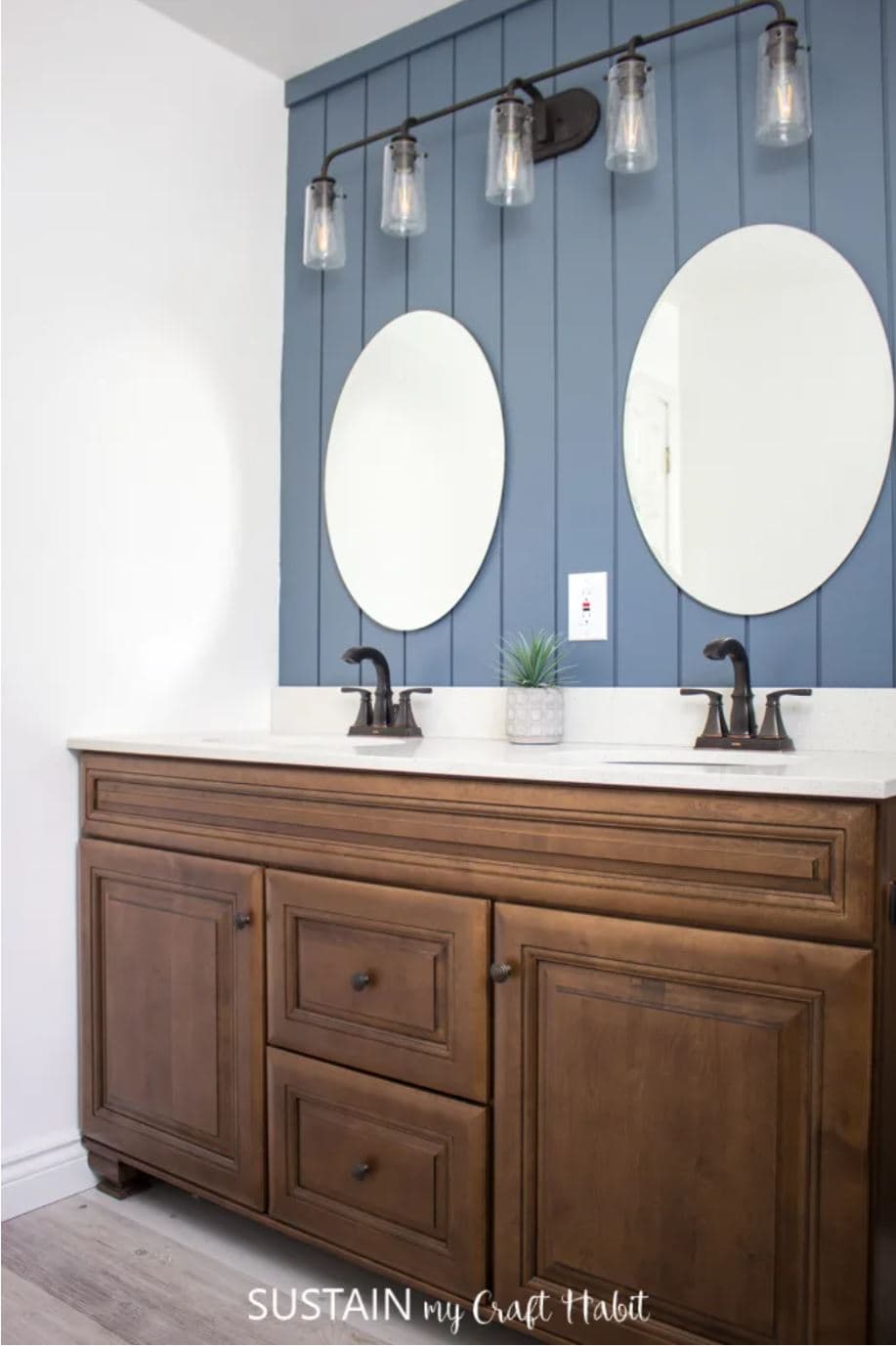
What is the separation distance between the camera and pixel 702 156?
6.45 ft

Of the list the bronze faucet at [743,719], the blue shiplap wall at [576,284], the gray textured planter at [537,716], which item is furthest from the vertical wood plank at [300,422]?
the bronze faucet at [743,719]

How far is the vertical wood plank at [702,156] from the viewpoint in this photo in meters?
1.93

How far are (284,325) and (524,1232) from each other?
204cm

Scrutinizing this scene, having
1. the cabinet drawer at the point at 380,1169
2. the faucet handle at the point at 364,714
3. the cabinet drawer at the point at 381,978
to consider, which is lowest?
the cabinet drawer at the point at 380,1169

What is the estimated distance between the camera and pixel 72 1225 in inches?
79.2

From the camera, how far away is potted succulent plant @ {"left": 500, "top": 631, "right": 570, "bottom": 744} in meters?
2.03

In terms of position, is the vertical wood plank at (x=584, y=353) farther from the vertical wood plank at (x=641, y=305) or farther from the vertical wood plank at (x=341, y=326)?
the vertical wood plank at (x=341, y=326)

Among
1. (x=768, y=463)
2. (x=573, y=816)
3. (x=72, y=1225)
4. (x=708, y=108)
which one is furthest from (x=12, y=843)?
(x=708, y=108)

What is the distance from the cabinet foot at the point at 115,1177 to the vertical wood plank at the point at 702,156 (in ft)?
4.66

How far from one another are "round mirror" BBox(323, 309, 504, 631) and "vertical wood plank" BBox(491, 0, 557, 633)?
50 mm

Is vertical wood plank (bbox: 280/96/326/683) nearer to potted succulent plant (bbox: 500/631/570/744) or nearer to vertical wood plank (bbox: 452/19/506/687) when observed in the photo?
vertical wood plank (bbox: 452/19/506/687)

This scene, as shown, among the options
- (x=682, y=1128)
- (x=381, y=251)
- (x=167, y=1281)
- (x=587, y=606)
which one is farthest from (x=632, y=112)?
(x=167, y=1281)

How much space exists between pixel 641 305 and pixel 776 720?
0.81 m

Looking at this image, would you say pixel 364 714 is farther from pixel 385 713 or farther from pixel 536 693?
pixel 536 693
